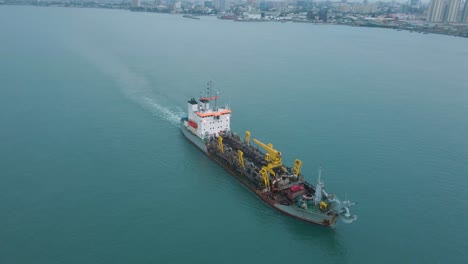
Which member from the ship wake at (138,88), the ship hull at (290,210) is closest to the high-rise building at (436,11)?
the ship wake at (138,88)

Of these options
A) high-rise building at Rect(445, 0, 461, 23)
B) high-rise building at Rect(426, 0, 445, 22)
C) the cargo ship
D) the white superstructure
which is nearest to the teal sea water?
the cargo ship

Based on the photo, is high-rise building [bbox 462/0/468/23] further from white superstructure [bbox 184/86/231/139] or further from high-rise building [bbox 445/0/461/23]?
white superstructure [bbox 184/86/231/139]

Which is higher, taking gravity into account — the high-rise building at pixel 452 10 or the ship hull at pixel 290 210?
the high-rise building at pixel 452 10

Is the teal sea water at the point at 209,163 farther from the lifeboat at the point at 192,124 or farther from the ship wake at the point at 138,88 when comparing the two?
the lifeboat at the point at 192,124

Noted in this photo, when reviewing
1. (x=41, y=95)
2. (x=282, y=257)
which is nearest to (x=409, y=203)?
(x=282, y=257)

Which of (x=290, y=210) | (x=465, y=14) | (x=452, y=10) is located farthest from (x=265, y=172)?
(x=465, y=14)

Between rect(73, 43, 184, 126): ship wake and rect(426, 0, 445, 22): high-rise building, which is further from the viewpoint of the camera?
rect(426, 0, 445, 22): high-rise building

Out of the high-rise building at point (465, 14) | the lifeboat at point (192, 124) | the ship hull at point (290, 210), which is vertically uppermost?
the high-rise building at point (465, 14)
